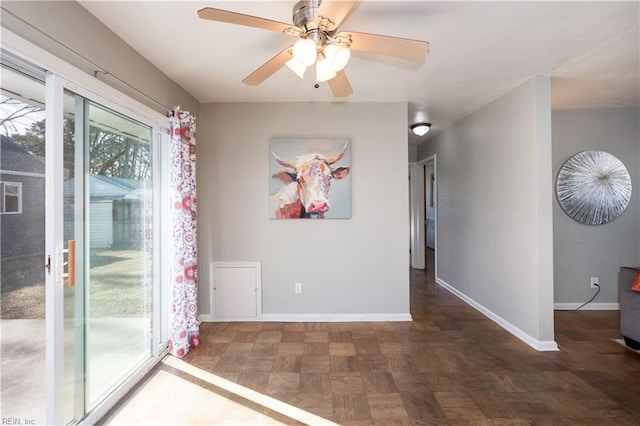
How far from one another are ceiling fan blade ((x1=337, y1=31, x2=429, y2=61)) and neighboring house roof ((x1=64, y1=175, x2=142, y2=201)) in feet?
5.68

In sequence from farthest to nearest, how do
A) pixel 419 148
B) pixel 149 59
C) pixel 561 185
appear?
pixel 419 148
pixel 561 185
pixel 149 59

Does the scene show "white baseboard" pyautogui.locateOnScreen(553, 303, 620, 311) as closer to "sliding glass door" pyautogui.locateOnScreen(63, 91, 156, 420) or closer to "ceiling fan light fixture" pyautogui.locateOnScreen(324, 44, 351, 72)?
"ceiling fan light fixture" pyautogui.locateOnScreen(324, 44, 351, 72)

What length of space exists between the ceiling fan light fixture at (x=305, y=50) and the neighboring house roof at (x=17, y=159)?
1.47 m

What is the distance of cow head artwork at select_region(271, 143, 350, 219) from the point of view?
3.38 m

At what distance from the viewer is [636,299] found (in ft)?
8.73

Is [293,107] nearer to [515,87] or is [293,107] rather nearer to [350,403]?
[515,87]

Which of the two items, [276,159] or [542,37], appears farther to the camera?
[276,159]

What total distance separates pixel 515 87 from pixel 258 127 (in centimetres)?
268

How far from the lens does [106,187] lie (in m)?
2.07

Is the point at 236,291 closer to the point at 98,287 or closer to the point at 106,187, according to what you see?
the point at 98,287

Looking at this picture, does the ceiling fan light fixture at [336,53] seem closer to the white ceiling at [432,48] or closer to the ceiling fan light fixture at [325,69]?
the ceiling fan light fixture at [325,69]

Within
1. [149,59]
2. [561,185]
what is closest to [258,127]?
[149,59]

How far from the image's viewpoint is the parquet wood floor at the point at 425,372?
6.27 ft

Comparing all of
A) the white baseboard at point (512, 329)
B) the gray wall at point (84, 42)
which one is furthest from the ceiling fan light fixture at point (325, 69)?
the white baseboard at point (512, 329)
